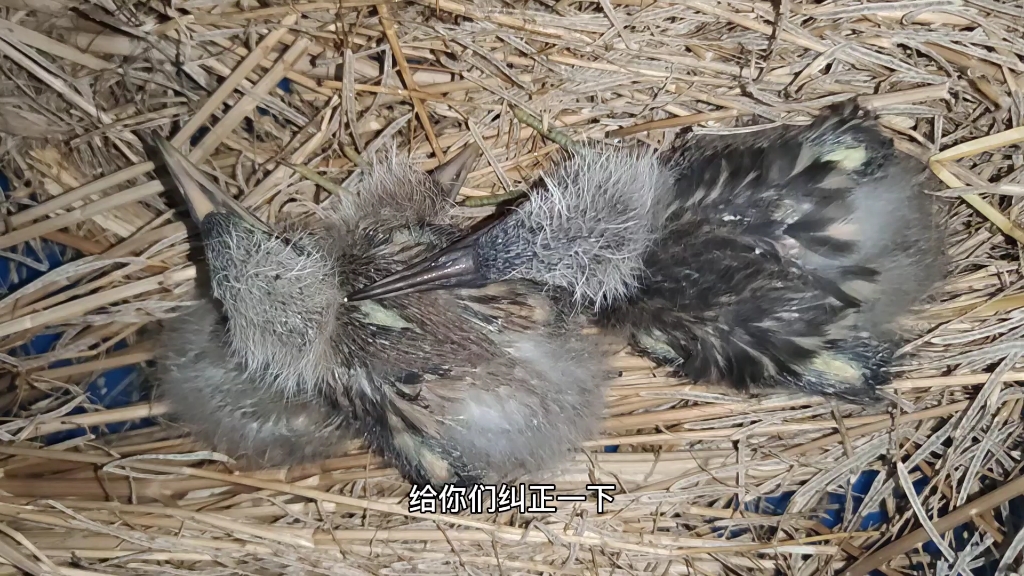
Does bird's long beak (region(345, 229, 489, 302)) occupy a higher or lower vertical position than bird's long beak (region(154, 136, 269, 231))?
lower

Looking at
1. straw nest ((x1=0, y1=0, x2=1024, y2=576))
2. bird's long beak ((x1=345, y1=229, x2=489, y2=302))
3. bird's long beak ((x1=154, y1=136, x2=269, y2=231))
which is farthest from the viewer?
straw nest ((x1=0, y1=0, x2=1024, y2=576))

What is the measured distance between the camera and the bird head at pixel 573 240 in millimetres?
1064

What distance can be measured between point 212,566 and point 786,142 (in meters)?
1.43

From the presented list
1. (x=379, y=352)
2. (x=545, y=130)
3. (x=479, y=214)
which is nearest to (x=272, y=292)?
(x=379, y=352)

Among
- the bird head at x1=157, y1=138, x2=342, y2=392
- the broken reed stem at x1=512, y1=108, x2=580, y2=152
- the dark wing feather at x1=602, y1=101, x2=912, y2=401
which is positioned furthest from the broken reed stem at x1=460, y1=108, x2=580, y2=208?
the bird head at x1=157, y1=138, x2=342, y2=392

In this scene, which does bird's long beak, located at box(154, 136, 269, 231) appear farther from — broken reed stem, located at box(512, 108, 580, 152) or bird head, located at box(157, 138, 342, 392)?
broken reed stem, located at box(512, 108, 580, 152)

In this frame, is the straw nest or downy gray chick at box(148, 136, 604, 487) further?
the straw nest

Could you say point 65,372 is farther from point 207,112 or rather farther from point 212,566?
point 207,112

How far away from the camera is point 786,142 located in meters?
1.16

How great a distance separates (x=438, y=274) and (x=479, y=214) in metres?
0.37

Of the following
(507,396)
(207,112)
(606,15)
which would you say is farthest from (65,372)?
(606,15)

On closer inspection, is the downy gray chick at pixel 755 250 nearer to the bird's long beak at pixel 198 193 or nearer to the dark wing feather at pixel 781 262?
the dark wing feather at pixel 781 262

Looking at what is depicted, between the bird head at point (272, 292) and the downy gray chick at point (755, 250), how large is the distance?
9 centimetres

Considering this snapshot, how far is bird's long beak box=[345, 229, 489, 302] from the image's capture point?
1.04 meters
